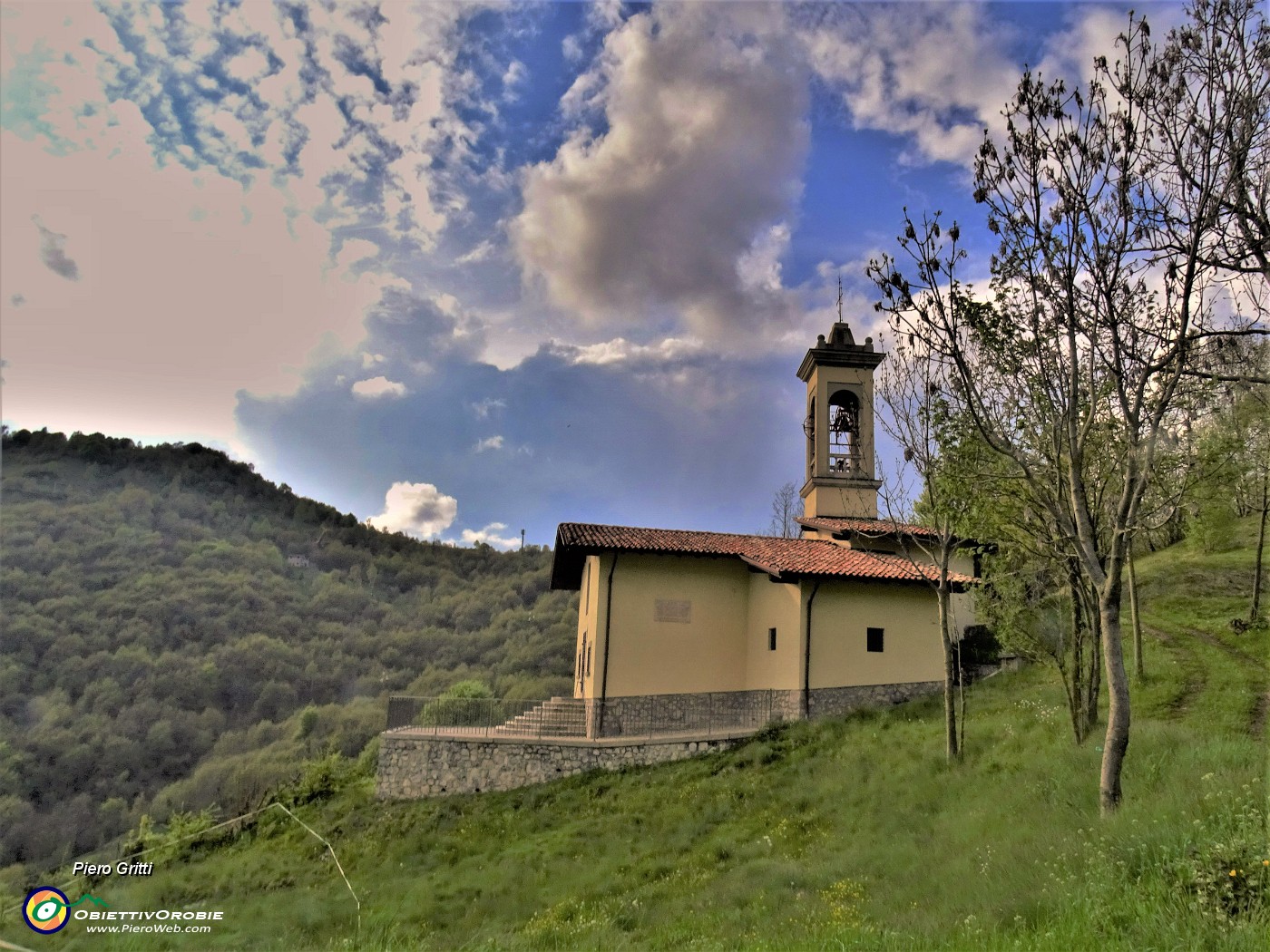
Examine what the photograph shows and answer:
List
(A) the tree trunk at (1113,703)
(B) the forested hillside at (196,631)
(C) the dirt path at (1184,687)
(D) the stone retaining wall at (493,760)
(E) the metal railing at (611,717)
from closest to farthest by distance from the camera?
(A) the tree trunk at (1113,703), (C) the dirt path at (1184,687), (D) the stone retaining wall at (493,760), (E) the metal railing at (611,717), (B) the forested hillside at (196,631)

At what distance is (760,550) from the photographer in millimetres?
19281

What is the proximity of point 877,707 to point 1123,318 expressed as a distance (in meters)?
12.7

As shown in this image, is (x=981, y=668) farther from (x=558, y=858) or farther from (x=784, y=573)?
(x=558, y=858)

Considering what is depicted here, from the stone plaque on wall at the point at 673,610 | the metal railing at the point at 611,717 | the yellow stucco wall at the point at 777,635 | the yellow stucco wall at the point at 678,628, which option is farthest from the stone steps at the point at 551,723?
the yellow stucco wall at the point at 777,635

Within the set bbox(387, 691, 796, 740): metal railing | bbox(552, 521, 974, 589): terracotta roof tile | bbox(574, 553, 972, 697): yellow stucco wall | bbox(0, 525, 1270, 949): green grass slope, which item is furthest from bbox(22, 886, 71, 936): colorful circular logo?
bbox(552, 521, 974, 589): terracotta roof tile

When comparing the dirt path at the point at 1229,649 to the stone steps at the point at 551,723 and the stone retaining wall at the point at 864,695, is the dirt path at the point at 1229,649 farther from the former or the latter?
the stone steps at the point at 551,723

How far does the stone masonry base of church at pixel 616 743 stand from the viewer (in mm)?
16125

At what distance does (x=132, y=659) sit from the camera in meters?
38.8

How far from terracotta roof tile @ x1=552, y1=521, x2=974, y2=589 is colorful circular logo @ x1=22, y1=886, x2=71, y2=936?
1194 cm

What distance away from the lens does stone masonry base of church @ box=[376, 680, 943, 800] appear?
16.1 m

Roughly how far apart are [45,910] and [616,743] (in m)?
10.9

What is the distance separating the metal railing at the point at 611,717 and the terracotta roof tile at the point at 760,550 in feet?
11.4

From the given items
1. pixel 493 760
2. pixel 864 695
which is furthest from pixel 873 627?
pixel 493 760

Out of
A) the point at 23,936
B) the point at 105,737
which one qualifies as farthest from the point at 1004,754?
the point at 105,737
